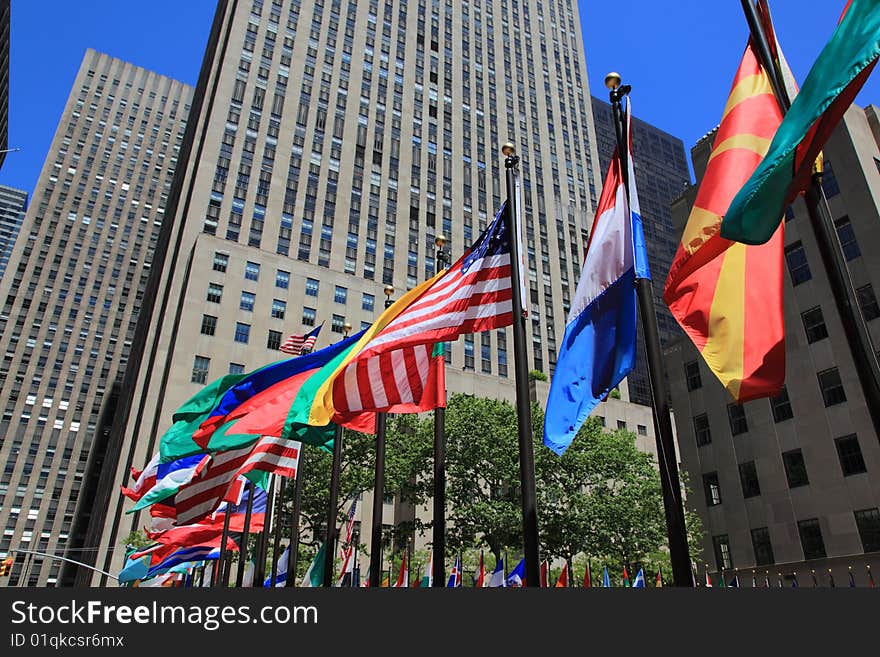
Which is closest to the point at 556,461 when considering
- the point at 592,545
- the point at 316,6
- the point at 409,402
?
the point at 592,545

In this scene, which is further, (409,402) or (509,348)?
(509,348)

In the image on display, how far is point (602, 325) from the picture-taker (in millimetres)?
10742

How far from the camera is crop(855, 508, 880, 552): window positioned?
31750 millimetres

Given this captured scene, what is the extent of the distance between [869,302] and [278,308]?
50352 mm

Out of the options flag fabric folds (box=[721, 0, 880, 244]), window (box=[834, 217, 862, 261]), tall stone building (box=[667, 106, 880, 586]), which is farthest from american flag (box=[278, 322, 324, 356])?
window (box=[834, 217, 862, 261])

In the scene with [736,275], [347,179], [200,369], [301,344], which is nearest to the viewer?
[736,275]

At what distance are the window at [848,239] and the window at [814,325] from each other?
3.26 meters

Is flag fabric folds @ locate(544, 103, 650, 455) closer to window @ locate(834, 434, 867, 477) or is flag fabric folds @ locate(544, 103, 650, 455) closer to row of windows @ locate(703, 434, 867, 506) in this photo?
window @ locate(834, 434, 867, 477)

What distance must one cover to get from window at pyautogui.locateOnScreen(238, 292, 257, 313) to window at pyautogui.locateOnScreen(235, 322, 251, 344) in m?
1.89

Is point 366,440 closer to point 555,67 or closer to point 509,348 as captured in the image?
point 509,348

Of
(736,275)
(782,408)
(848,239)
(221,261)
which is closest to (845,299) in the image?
(736,275)

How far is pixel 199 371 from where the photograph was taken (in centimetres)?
5916

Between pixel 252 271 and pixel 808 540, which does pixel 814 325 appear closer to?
pixel 808 540

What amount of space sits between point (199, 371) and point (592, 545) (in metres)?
38.8
